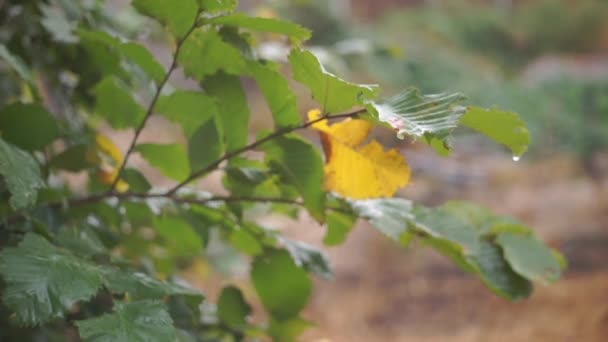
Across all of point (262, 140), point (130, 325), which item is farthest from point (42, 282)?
point (262, 140)

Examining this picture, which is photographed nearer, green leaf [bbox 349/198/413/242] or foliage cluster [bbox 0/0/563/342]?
foliage cluster [bbox 0/0/563/342]

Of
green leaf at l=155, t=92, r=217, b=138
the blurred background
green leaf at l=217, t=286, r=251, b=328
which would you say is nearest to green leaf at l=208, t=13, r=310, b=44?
green leaf at l=155, t=92, r=217, b=138

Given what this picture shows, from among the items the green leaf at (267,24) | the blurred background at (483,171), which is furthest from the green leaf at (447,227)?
the blurred background at (483,171)

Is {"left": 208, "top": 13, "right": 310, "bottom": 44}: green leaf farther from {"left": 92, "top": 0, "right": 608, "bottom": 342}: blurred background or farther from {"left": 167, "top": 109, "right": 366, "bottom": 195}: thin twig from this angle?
{"left": 92, "top": 0, "right": 608, "bottom": 342}: blurred background

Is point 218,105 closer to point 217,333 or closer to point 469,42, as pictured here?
point 217,333

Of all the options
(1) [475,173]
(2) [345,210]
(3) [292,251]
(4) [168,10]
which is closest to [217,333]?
(3) [292,251]

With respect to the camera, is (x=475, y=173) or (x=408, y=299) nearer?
(x=408, y=299)

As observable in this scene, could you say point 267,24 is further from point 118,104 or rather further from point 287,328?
point 287,328
